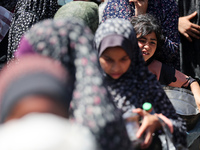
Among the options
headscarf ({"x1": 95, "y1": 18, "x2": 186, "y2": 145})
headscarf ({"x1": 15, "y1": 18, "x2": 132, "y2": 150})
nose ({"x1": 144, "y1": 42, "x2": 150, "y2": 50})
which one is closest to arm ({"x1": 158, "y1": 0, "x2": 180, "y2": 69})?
nose ({"x1": 144, "y1": 42, "x2": 150, "y2": 50})

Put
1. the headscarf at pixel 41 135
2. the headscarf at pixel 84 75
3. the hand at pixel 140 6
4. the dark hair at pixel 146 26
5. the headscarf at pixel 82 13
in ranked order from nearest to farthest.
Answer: the headscarf at pixel 41 135 → the headscarf at pixel 84 75 → the dark hair at pixel 146 26 → the hand at pixel 140 6 → the headscarf at pixel 82 13

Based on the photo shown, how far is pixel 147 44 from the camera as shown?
2.13m

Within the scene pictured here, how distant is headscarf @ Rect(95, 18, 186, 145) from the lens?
1.49 m

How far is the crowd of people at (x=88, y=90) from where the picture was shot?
2.99 feet

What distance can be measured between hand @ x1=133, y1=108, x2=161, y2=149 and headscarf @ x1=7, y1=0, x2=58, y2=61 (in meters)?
1.49

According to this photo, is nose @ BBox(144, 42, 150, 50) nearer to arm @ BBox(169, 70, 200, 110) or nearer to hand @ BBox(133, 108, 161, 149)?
arm @ BBox(169, 70, 200, 110)

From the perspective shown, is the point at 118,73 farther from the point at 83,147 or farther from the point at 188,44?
the point at 188,44

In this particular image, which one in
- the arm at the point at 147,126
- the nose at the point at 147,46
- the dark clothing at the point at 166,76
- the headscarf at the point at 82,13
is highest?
the headscarf at the point at 82,13

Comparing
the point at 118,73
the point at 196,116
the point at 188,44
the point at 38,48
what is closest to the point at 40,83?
the point at 38,48

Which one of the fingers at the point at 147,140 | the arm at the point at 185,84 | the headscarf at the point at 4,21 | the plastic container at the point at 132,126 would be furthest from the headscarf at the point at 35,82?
the headscarf at the point at 4,21

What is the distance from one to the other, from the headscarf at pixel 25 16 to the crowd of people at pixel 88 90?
33.1 inches

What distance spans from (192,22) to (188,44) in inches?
8.1

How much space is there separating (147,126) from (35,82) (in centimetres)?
61

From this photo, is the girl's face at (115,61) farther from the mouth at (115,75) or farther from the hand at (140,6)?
the hand at (140,6)
